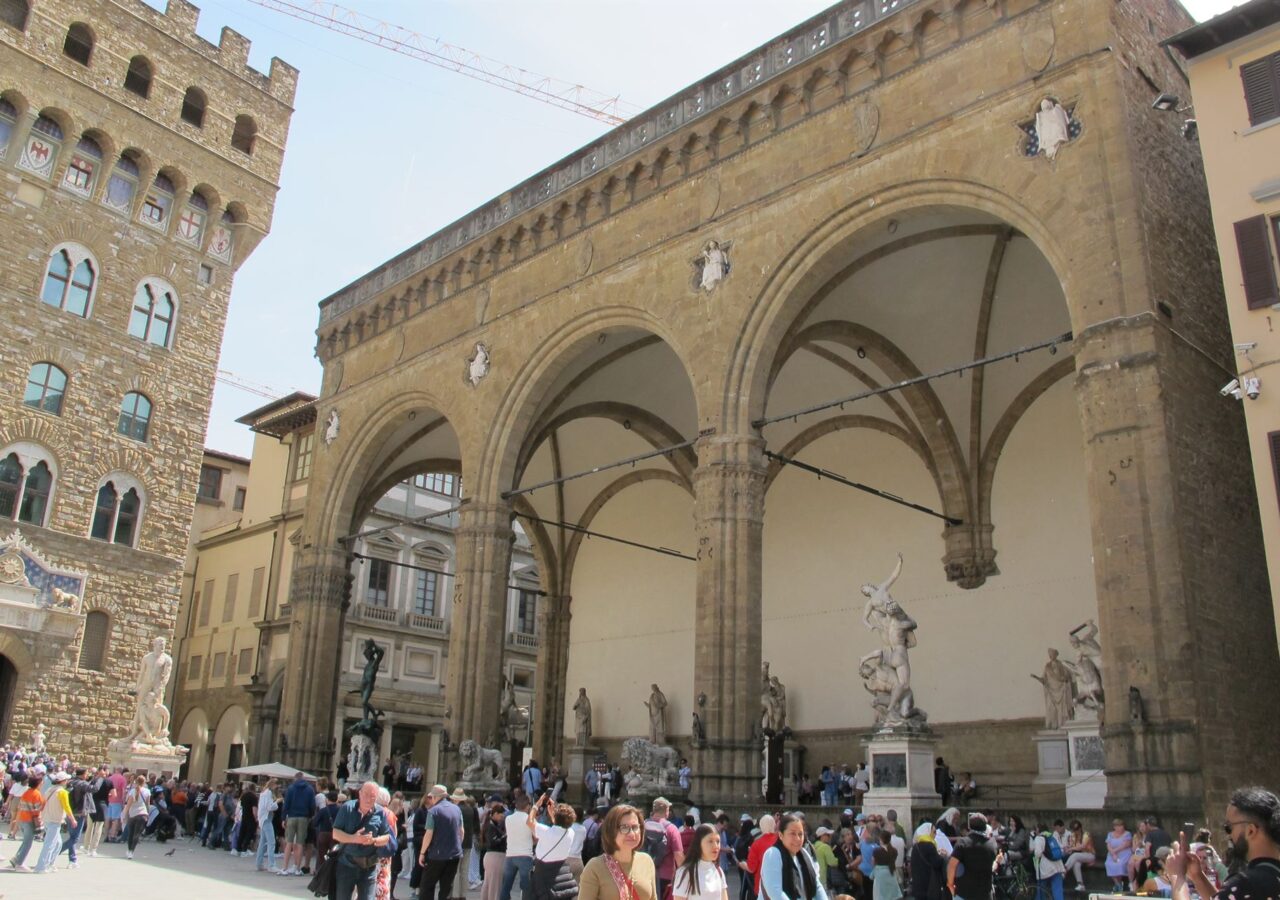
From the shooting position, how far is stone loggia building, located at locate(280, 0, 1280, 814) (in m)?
12.1

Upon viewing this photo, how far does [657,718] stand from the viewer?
25.1 m

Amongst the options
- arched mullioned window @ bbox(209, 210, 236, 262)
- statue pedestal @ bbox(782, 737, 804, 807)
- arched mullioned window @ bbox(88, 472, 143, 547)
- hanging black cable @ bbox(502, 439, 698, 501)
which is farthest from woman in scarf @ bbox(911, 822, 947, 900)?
arched mullioned window @ bbox(209, 210, 236, 262)

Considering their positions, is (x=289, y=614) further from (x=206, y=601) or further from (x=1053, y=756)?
(x=1053, y=756)

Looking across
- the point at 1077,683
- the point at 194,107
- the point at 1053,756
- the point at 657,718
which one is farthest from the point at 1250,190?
the point at 194,107

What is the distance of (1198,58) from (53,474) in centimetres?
2449

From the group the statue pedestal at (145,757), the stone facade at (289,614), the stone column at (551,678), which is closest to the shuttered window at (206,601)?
the stone facade at (289,614)

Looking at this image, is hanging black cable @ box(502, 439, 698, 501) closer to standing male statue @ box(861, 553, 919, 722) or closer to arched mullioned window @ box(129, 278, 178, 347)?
standing male statue @ box(861, 553, 919, 722)

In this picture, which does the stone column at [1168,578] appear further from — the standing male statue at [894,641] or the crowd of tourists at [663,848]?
the standing male statue at [894,641]

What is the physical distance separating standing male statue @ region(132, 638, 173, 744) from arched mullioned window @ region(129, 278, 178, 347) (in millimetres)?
8698

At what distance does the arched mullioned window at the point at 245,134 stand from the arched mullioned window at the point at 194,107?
3.92 ft

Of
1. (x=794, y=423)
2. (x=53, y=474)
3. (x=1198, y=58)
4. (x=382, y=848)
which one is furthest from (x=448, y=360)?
(x=382, y=848)

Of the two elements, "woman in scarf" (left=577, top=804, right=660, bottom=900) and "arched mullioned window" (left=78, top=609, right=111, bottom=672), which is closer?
"woman in scarf" (left=577, top=804, right=660, bottom=900)

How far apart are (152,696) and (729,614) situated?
14.4 metres

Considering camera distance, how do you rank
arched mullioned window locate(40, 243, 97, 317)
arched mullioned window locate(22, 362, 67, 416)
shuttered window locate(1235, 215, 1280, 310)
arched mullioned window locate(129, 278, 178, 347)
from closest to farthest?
1. shuttered window locate(1235, 215, 1280, 310)
2. arched mullioned window locate(22, 362, 67, 416)
3. arched mullioned window locate(40, 243, 97, 317)
4. arched mullioned window locate(129, 278, 178, 347)
